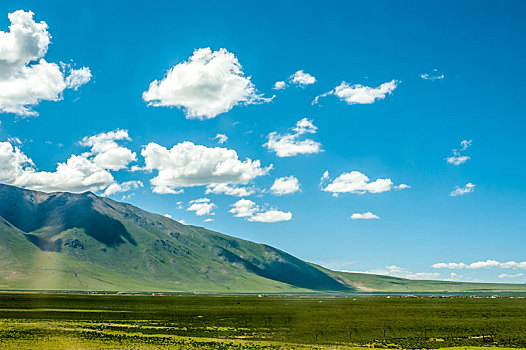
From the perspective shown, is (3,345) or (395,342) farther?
(395,342)

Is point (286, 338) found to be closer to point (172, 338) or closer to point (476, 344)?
point (172, 338)

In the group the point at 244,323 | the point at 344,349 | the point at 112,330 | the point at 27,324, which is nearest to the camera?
the point at 344,349

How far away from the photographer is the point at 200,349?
52.3 meters

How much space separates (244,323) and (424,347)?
3716 cm

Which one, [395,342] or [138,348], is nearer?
[138,348]

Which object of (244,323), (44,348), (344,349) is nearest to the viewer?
(44,348)

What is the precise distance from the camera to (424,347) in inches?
2251

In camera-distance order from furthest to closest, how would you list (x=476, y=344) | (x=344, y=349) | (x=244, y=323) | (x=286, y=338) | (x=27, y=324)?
(x=244, y=323) → (x=27, y=324) → (x=286, y=338) → (x=476, y=344) → (x=344, y=349)

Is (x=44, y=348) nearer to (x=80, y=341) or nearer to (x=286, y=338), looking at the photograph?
(x=80, y=341)

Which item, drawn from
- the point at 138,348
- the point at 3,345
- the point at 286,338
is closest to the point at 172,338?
the point at 138,348

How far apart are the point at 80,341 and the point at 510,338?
56.6 m

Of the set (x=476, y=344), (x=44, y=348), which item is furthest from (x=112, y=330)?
(x=476, y=344)

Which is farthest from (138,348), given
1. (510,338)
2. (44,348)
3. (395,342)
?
(510,338)

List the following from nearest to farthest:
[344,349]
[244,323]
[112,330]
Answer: [344,349] → [112,330] → [244,323]
